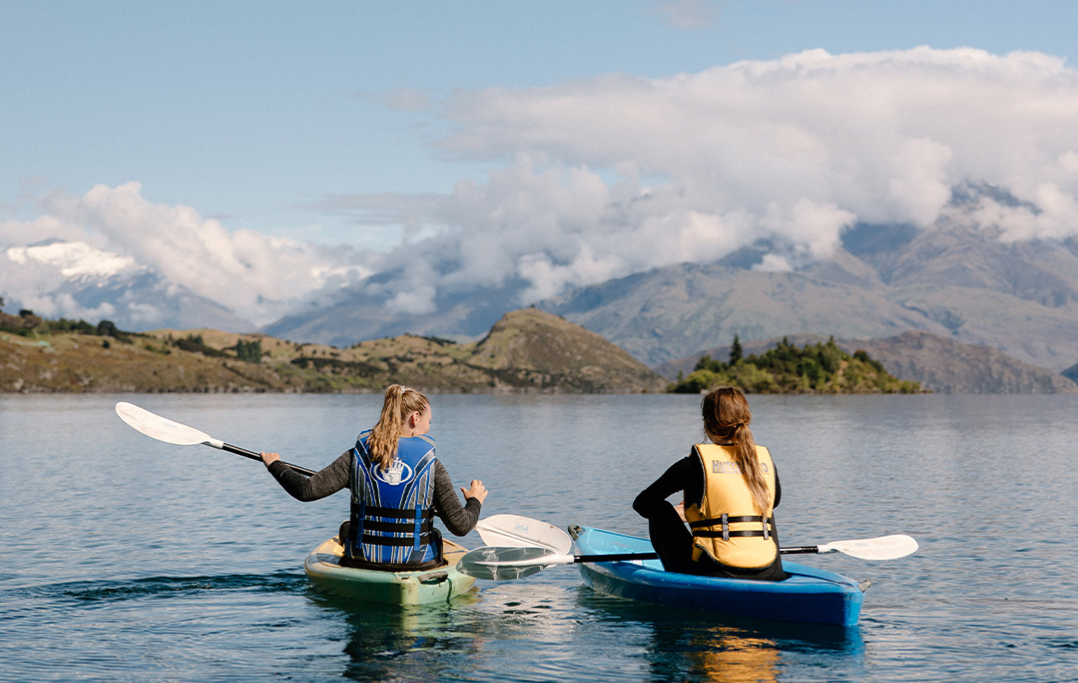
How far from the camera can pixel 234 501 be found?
39812mm

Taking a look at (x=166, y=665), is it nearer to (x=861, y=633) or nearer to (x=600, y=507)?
(x=861, y=633)

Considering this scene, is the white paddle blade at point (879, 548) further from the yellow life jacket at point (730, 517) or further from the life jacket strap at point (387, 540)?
the life jacket strap at point (387, 540)

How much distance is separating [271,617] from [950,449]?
66.3 m

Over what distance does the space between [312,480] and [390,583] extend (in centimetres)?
301

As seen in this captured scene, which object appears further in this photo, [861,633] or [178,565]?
[178,565]

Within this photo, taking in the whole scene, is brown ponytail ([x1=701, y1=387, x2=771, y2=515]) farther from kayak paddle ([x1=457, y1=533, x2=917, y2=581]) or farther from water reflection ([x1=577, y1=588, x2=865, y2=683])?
kayak paddle ([x1=457, y1=533, x2=917, y2=581])

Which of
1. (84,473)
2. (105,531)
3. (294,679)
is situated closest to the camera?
(294,679)

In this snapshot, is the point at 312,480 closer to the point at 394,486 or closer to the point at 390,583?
the point at 394,486

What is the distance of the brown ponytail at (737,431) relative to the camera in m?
15.3

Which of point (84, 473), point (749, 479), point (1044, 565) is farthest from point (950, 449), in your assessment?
point (749, 479)

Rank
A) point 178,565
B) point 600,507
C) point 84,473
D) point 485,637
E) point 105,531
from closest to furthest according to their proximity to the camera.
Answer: point 485,637, point 178,565, point 105,531, point 600,507, point 84,473

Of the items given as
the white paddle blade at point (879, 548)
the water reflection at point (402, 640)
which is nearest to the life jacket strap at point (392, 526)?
the water reflection at point (402, 640)

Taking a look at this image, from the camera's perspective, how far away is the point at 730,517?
1602 centimetres

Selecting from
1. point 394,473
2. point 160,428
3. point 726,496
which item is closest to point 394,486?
point 394,473
